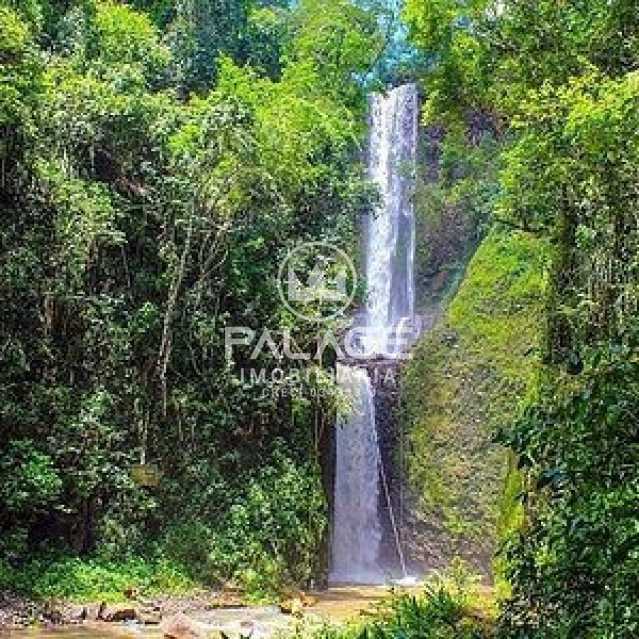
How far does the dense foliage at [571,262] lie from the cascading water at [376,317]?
20.0ft

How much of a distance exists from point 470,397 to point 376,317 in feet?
16.8

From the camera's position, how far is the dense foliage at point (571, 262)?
2721 millimetres

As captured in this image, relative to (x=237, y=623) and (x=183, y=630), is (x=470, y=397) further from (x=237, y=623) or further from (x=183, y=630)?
(x=183, y=630)

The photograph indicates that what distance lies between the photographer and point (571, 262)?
8.54 m

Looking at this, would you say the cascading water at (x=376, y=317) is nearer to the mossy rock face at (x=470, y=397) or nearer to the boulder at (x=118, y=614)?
the mossy rock face at (x=470, y=397)

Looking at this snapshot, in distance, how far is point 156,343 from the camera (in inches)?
498

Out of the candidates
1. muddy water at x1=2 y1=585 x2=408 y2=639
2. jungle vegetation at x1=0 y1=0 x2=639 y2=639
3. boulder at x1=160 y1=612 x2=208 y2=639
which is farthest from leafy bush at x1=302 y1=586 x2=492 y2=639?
boulder at x1=160 y1=612 x2=208 y2=639

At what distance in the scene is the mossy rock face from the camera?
14.5 m

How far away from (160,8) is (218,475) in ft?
34.6

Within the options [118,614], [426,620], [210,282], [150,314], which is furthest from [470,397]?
[426,620]

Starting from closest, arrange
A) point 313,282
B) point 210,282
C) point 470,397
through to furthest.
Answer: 1. point 210,282
2. point 313,282
3. point 470,397

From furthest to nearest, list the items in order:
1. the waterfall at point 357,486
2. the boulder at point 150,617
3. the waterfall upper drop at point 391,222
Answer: the waterfall upper drop at point 391,222 → the waterfall at point 357,486 → the boulder at point 150,617

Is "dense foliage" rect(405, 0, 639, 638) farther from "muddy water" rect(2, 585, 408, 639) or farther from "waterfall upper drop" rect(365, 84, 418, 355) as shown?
"waterfall upper drop" rect(365, 84, 418, 355)

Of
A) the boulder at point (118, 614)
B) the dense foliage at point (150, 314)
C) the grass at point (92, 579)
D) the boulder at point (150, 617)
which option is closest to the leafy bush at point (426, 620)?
the boulder at point (150, 617)
